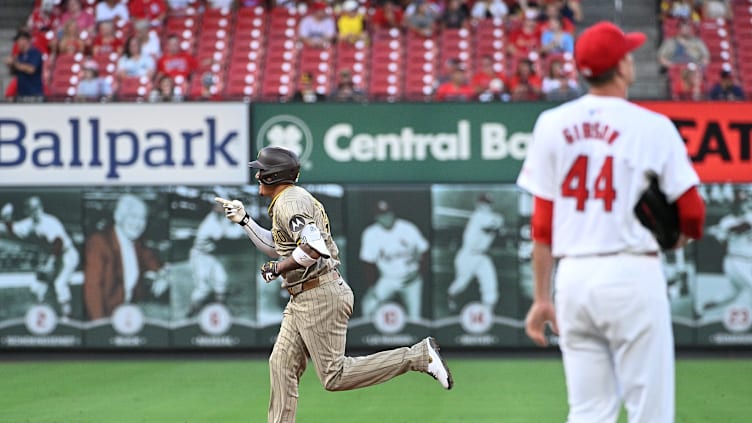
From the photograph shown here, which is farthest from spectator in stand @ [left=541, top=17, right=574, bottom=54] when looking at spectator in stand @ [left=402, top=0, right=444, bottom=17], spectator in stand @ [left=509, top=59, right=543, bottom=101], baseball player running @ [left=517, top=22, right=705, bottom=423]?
baseball player running @ [left=517, top=22, right=705, bottom=423]

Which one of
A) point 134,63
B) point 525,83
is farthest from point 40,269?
point 525,83

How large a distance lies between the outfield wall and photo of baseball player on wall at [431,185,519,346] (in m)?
0.02

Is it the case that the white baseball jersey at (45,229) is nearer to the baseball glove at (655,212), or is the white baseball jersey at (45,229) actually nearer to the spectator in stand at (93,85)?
the spectator in stand at (93,85)

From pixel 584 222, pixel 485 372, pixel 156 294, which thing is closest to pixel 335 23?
pixel 156 294

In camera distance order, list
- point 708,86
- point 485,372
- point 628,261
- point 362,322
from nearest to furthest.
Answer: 1. point 628,261
2. point 485,372
3. point 362,322
4. point 708,86

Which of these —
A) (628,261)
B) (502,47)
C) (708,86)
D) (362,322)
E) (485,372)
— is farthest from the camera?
(502,47)

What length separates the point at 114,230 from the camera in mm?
18578

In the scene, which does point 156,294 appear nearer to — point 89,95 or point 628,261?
point 89,95

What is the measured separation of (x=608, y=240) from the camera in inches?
205

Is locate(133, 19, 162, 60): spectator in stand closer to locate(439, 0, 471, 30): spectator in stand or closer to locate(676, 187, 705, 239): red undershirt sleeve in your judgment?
locate(439, 0, 471, 30): spectator in stand

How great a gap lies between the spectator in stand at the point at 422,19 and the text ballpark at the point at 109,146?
448cm

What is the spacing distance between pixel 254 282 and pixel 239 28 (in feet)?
19.0

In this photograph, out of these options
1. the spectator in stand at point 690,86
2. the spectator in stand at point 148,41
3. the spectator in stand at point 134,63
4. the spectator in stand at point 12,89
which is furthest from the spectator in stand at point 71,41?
the spectator in stand at point 690,86

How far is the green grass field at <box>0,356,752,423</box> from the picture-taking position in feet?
37.8
